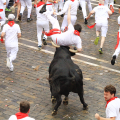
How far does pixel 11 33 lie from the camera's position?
9406 mm

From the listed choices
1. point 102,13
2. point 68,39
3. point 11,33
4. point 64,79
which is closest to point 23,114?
point 64,79

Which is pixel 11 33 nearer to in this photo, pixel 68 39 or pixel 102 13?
pixel 68 39

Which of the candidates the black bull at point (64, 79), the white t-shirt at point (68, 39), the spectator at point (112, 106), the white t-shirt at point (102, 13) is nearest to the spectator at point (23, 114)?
the spectator at point (112, 106)

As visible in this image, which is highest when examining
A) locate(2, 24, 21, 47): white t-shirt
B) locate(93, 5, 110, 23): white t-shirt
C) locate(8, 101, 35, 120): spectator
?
locate(93, 5, 110, 23): white t-shirt

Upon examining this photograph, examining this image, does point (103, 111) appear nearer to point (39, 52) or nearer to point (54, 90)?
point (54, 90)

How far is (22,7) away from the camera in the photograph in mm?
15344

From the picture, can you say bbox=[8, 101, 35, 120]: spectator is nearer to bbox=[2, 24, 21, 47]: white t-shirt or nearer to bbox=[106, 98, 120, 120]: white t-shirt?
bbox=[106, 98, 120, 120]: white t-shirt

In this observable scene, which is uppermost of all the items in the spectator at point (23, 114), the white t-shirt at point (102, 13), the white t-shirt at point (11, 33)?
the white t-shirt at point (102, 13)

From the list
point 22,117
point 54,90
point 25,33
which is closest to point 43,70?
point 54,90

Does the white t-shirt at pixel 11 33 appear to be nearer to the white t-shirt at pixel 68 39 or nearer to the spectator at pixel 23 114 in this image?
the white t-shirt at pixel 68 39

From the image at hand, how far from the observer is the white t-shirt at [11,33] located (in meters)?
9.31

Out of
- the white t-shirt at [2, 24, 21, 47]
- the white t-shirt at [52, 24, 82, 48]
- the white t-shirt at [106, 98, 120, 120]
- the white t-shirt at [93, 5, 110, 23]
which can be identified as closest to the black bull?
the white t-shirt at [52, 24, 82, 48]

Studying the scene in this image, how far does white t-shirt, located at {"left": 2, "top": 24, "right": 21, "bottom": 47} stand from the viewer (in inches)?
367

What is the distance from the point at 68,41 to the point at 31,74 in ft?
8.16
